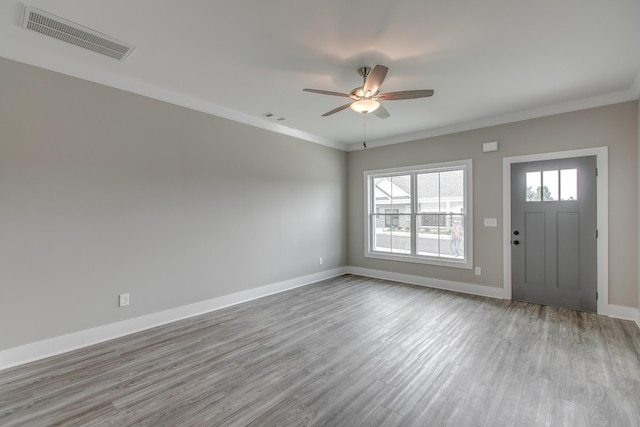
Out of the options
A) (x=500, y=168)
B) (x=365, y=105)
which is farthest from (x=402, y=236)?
(x=365, y=105)

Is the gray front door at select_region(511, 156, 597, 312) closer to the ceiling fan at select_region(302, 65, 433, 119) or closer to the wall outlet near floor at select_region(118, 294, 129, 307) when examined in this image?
the ceiling fan at select_region(302, 65, 433, 119)

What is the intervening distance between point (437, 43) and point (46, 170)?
387 cm

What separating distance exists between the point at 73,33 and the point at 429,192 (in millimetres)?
5254

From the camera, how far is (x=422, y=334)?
10.7 feet

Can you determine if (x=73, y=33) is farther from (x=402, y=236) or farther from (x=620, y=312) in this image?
(x=620, y=312)

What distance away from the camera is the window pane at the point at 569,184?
4.00m

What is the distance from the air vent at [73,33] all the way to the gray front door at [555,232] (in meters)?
5.26

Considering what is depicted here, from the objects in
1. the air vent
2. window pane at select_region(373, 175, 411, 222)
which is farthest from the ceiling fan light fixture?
window pane at select_region(373, 175, 411, 222)

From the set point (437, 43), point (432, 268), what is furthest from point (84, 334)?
point (432, 268)

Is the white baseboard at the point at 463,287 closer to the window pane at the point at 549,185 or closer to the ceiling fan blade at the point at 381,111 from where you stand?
the window pane at the point at 549,185

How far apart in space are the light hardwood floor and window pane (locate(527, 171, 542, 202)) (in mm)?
1631

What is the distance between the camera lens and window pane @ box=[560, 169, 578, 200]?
4.00m

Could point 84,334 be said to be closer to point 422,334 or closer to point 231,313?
point 231,313

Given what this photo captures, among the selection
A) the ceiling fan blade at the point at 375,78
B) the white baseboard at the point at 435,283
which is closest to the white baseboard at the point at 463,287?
the white baseboard at the point at 435,283
